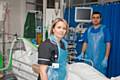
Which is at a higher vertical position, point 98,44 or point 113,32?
point 113,32

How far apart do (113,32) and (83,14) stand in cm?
81

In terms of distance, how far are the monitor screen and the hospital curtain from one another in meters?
0.40

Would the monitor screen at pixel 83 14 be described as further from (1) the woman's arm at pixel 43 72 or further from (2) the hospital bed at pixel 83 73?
(1) the woman's arm at pixel 43 72

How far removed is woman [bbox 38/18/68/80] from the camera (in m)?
Result: 2.17

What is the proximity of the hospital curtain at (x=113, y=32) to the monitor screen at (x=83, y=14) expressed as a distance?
0.40m

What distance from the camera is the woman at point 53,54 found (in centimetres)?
217

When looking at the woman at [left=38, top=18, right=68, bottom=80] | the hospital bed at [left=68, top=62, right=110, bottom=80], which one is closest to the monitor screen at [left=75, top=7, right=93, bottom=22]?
the hospital bed at [left=68, top=62, right=110, bottom=80]

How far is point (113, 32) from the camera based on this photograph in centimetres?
420

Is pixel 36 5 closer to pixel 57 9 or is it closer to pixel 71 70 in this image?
pixel 57 9

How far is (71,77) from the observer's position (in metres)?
3.20

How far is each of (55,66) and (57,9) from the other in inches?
114

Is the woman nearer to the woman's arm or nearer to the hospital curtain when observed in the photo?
the woman's arm

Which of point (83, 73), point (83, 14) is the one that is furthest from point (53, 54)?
point (83, 14)

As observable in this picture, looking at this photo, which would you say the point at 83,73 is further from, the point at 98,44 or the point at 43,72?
the point at 43,72
